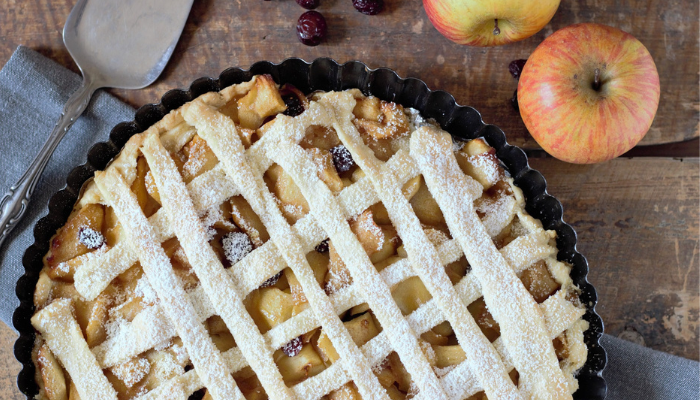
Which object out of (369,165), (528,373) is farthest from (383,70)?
(528,373)

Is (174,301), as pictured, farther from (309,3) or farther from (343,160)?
(309,3)

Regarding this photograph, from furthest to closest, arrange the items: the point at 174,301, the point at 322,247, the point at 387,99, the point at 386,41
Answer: the point at 386,41 < the point at 387,99 < the point at 322,247 < the point at 174,301

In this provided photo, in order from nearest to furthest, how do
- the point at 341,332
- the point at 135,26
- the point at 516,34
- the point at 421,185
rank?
1. the point at 341,332
2. the point at 421,185
3. the point at 516,34
4. the point at 135,26

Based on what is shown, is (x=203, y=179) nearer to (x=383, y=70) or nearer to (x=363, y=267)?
(x=363, y=267)

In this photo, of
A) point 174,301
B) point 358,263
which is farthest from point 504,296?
point 174,301

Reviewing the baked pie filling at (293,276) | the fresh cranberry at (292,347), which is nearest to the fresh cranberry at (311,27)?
the baked pie filling at (293,276)

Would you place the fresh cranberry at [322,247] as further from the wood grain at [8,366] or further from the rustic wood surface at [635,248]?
the wood grain at [8,366]
